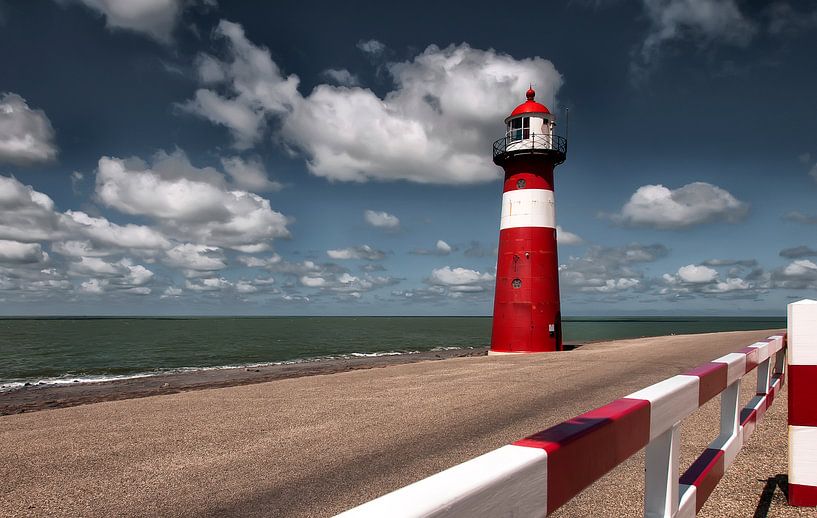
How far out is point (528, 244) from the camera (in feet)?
72.6

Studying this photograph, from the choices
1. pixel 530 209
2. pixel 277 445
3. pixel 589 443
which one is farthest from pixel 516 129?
pixel 589 443

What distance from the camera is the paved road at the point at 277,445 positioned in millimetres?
4840

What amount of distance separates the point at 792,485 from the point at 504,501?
341 centimetres

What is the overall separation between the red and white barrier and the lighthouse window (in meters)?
20.9

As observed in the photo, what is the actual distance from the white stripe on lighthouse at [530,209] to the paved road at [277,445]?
36.4 ft

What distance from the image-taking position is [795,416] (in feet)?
11.3

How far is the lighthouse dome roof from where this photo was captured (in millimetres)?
23438

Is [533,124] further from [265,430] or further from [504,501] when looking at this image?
[504,501]

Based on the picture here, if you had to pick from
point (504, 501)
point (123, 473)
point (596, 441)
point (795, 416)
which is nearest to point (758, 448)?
point (795, 416)

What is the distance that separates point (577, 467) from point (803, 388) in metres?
2.70

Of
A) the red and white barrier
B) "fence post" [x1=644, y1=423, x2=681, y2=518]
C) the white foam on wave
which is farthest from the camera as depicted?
the white foam on wave

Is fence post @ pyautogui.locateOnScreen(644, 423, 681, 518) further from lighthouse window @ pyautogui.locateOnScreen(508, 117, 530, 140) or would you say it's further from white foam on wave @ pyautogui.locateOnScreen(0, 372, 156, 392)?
white foam on wave @ pyautogui.locateOnScreen(0, 372, 156, 392)

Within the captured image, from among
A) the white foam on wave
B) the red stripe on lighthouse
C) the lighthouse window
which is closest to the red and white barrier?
the red stripe on lighthouse

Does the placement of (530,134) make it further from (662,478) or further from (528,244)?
(662,478)
